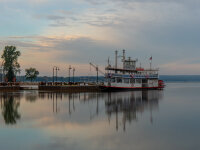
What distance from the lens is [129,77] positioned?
91750 millimetres

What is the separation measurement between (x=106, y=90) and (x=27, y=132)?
6581 cm

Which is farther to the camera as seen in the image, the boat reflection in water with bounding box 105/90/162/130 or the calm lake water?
the boat reflection in water with bounding box 105/90/162/130

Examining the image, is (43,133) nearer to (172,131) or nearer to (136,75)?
(172,131)

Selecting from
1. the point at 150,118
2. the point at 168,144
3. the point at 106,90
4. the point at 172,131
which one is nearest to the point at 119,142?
the point at 168,144

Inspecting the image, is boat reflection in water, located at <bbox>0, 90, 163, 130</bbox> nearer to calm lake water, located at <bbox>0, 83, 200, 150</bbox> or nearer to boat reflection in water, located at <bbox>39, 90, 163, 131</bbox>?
boat reflection in water, located at <bbox>39, 90, 163, 131</bbox>

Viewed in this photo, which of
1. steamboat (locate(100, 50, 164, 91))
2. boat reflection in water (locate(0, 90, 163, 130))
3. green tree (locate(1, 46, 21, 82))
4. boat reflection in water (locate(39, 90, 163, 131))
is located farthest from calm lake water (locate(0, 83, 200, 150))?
green tree (locate(1, 46, 21, 82))

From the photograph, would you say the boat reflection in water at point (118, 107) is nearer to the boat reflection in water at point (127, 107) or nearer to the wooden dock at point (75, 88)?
the boat reflection in water at point (127, 107)

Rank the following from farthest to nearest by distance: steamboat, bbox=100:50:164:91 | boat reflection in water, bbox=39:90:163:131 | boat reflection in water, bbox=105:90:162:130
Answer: steamboat, bbox=100:50:164:91
boat reflection in water, bbox=39:90:163:131
boat reflection in water, bbox=105:90:162:130

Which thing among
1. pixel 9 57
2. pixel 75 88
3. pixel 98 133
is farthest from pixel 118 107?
Answer: pixel 9 57

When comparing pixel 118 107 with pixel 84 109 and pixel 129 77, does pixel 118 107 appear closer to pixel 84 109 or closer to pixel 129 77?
pixel 84 109

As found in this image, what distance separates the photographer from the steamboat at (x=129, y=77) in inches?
3462

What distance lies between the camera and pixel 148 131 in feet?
80.0

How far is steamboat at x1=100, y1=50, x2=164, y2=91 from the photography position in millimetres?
87938

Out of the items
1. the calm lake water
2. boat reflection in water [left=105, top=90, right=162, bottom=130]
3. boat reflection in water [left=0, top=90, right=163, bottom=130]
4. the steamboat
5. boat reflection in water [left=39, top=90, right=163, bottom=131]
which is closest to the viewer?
the calm lake water
